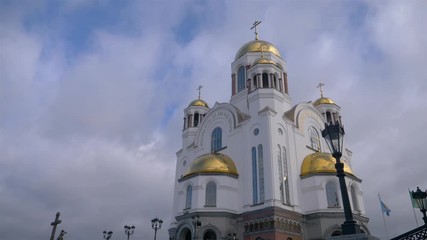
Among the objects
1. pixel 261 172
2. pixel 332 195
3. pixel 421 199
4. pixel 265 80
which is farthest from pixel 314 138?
pixel 421 199

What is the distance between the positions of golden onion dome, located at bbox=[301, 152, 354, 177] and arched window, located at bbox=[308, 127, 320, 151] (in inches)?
111

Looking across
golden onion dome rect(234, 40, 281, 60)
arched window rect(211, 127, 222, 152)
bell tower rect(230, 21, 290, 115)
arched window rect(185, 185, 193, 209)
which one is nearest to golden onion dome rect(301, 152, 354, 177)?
bell tower rect(230, 21, 290, 115)

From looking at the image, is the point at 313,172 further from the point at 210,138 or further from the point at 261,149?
the point at 210,138

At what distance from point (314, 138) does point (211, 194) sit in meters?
11.0

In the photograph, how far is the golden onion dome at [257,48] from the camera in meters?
32.7

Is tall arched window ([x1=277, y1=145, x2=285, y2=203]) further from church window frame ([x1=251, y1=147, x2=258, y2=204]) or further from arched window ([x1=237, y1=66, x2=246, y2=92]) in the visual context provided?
arched window ([x1=237, y1=66, x2=246, y2=92])

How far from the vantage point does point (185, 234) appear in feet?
75.8

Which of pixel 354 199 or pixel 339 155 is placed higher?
pixel 354 199

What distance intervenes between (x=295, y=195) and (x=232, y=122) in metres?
7.78

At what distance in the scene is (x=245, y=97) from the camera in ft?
99.1

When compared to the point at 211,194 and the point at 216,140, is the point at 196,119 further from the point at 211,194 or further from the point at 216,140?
the point at 211,194

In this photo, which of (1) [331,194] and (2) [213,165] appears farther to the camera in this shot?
(2) [213,165]

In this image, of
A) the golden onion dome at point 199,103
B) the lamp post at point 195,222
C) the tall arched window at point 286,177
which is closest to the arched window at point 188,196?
the lamp post at point 195,222

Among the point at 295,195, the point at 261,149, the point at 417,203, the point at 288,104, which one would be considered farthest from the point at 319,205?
the point at 417,203
